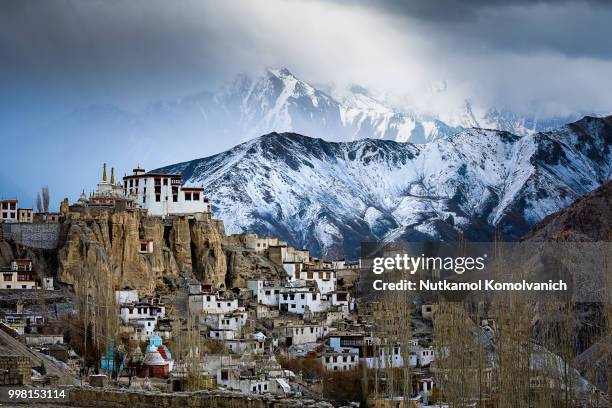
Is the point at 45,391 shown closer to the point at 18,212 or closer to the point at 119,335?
the point at 119,335

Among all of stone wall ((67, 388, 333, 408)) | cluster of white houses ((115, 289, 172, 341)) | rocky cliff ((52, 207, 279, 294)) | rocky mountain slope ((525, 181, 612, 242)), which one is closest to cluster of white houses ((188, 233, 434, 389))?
rocky cliff ((52, 207, 279, 294))

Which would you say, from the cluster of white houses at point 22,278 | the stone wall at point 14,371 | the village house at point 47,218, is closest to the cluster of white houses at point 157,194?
the village house at point 47,218

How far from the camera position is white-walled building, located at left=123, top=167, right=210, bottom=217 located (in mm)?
64375

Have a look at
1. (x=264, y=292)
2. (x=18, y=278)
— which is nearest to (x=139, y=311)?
(x=18, y=278)

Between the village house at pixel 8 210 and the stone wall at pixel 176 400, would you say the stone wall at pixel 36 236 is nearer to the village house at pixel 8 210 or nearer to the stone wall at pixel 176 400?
the village house at pixel 8 210

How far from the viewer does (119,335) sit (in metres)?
49.5

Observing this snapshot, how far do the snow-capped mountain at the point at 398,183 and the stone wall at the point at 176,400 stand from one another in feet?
307

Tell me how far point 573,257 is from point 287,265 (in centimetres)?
1644

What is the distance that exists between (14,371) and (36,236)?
3385 centimetres

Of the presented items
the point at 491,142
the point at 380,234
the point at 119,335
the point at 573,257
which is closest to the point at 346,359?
the point at 119,335

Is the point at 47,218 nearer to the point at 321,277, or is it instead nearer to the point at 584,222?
the point at 321,277

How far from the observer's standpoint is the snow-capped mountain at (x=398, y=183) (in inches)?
5074

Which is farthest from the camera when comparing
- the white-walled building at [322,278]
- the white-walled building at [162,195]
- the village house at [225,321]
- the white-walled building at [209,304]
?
→ the white-walled building at [322,278]

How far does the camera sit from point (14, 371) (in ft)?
77.5
